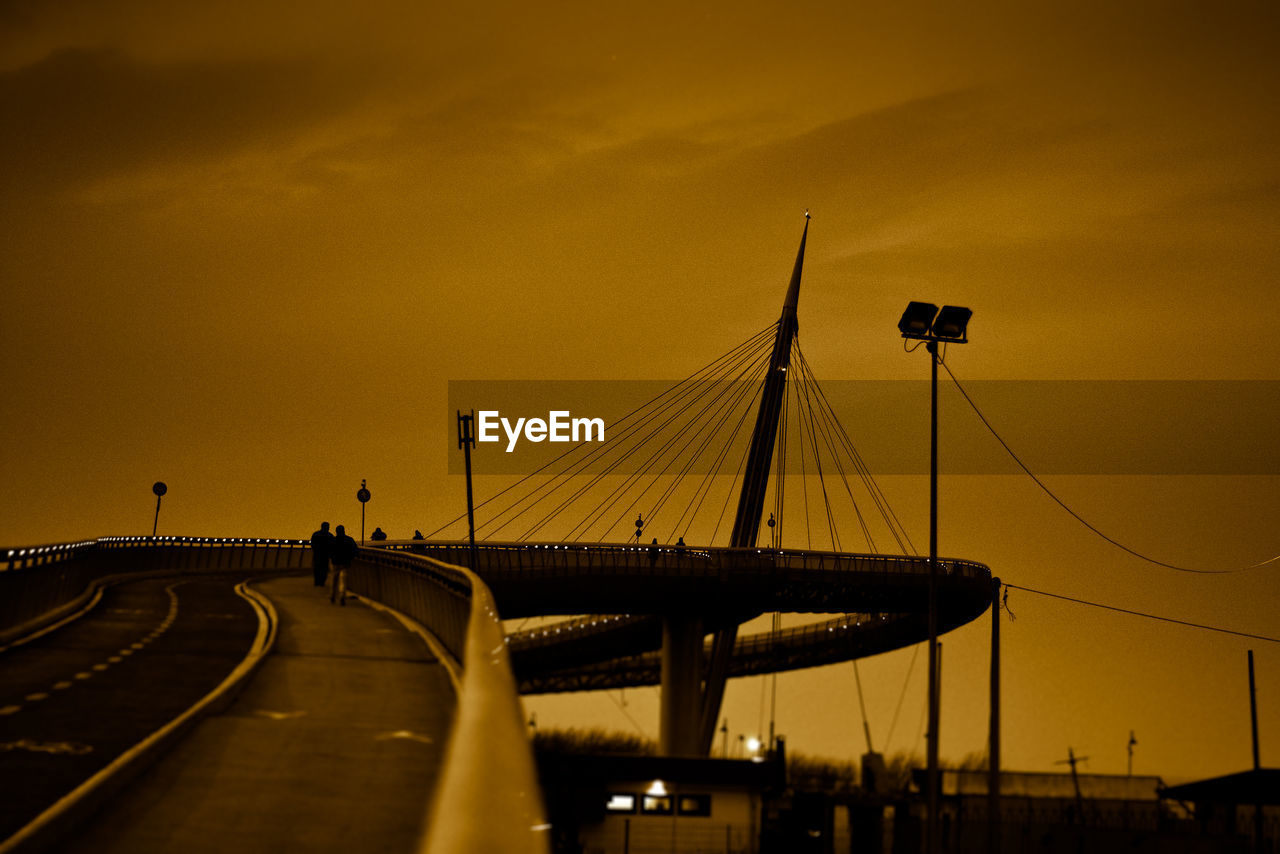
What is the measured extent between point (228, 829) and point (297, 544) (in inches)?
2468

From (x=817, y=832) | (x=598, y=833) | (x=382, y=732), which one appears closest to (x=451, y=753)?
(x=382, y=732)

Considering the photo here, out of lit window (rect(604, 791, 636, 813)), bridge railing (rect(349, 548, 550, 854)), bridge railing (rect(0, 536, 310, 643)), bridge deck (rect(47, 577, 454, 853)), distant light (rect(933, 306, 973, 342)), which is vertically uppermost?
distant light (rect(933, 306, 973, 342))

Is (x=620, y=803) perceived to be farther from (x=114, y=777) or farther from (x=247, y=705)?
(x=114, y=777)

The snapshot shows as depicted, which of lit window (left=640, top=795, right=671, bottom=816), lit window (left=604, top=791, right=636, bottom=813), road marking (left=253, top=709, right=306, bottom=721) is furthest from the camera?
lit window (left=640, top=795, right=671, bottom=816)

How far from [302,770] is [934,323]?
3535 centimetres

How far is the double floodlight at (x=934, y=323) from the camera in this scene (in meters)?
46.8

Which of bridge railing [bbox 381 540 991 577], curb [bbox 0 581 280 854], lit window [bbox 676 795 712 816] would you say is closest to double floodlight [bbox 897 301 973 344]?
lit window [bbox 676 795 712 816]

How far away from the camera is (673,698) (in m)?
99.5

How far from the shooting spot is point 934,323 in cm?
4753

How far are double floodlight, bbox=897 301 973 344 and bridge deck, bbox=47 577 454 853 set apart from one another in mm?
26052

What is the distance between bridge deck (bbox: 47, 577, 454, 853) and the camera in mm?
12250

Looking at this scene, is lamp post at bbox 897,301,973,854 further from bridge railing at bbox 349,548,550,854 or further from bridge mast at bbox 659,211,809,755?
bridge mast at bbox 659,211,809,755

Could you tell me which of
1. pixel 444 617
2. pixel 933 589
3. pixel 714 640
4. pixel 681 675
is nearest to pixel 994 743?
pixel 933 589

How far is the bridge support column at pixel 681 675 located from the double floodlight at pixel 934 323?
54.1 metres
